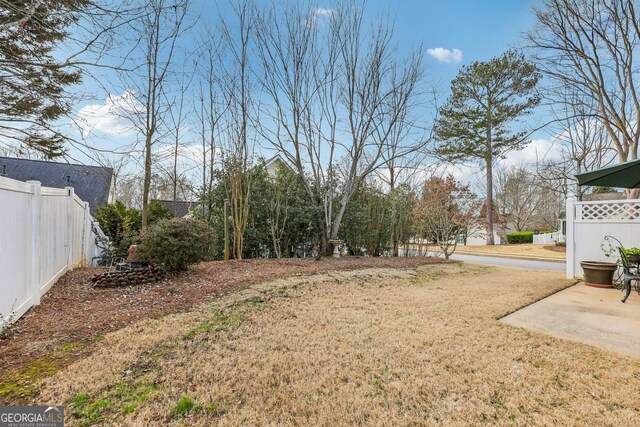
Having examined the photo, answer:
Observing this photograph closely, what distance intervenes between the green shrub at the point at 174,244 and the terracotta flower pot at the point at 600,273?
7.23 meters

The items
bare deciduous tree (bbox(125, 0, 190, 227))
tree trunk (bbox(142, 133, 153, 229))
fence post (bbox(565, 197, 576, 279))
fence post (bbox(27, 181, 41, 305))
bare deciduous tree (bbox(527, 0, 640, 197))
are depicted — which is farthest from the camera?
bare deciduous tree (bbox(527, 0, 640, 197))

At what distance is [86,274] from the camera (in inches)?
228

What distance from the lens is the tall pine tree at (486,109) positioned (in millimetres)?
17844

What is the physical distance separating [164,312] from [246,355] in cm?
164

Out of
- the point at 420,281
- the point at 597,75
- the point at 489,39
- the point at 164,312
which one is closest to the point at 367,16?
the point at 489,39

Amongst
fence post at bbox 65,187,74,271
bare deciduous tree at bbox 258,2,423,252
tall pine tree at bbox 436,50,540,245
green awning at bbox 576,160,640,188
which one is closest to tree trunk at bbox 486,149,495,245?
tall pine tree at bbox 436,50,540,245

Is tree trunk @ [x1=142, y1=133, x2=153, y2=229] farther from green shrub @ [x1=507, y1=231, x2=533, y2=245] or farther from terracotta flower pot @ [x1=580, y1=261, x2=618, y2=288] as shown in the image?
green shrub @ [x1=507, y1=231, x2=533, y2=245]

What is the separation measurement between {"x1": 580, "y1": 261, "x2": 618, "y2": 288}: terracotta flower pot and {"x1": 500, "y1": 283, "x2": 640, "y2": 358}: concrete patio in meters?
0.44

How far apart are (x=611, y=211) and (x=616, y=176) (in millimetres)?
1884

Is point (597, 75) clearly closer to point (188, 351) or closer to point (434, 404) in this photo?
point (434, 404)

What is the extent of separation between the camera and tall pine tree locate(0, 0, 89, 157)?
3.86 m

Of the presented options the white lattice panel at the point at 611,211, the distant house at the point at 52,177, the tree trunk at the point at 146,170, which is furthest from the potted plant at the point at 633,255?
the distant house at the point at 52,177

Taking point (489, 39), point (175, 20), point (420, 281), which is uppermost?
point (489, 39)

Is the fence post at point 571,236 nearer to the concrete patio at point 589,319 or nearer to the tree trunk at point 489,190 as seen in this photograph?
the concrete patio at point 589,319
